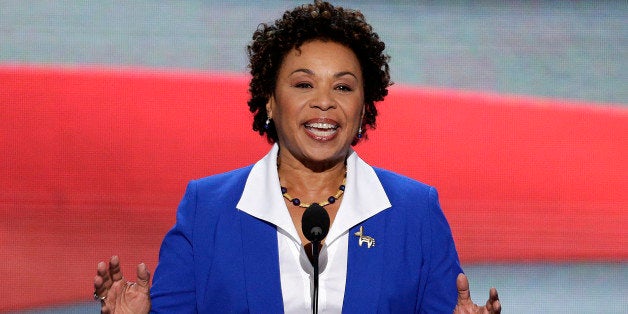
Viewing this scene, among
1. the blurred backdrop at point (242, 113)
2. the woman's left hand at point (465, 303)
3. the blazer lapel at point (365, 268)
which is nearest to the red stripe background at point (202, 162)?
the blurred backdrop at point (242, 113)

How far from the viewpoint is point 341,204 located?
7.46 feet

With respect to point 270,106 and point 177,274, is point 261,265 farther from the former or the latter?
point 270,106

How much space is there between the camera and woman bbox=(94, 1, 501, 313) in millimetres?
2127

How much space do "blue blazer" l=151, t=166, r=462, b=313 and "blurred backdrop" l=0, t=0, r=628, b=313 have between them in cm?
91

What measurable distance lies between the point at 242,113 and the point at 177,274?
3.62 feet

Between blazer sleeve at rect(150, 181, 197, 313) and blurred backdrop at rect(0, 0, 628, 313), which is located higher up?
blurred backdrop at rect(0, 0, 628, 313)

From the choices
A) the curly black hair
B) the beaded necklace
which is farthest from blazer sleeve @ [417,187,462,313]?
the curly black hair

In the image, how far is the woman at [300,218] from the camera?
6.98 ft

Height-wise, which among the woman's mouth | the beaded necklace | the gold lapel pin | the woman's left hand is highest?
the woman's mouth

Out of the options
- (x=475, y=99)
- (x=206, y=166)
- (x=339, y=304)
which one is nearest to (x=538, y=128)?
(x=475, y=99)

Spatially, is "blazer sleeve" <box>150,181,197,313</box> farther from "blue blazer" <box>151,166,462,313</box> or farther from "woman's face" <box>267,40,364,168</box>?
"woman's face" <box>267,40,364,168</box>

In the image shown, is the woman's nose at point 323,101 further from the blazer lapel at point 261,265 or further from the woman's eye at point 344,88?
the blazer lapel at point 261,265

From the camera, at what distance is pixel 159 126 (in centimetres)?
314

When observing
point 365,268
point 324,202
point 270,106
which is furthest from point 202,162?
point 365,268
